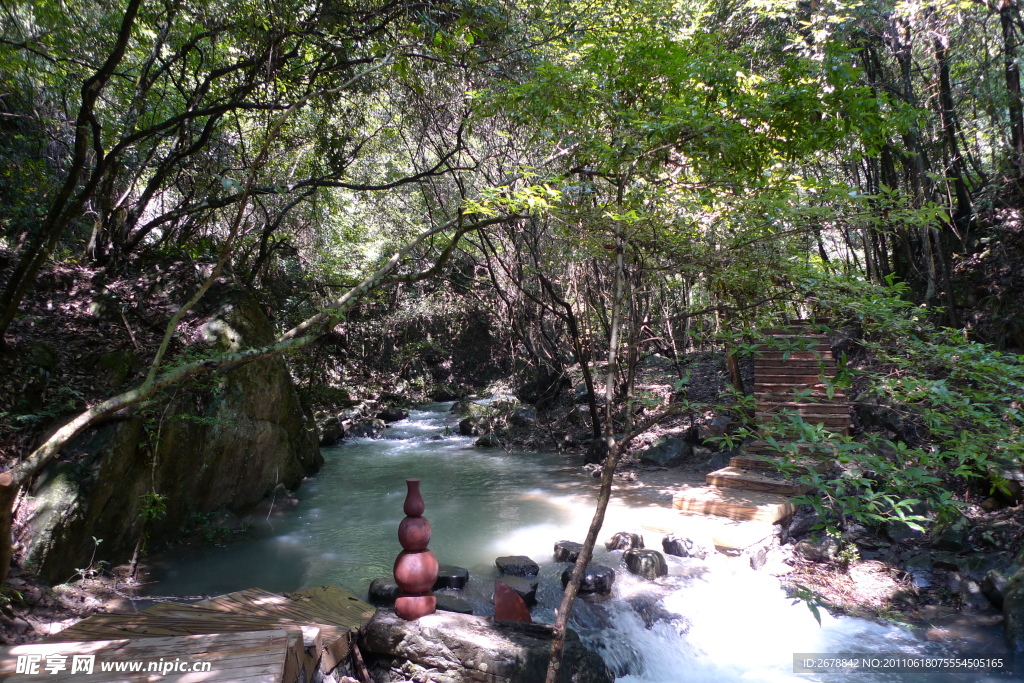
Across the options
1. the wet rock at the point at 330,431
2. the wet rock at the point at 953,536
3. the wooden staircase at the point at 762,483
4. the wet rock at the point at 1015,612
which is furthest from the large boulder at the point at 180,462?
the wet rock at the point at 953,536

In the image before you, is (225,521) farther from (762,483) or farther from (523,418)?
(523,418)

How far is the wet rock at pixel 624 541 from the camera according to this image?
552 cm

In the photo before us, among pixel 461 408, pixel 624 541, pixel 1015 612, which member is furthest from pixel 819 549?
pixel 461 408

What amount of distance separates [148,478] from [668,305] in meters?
8.42

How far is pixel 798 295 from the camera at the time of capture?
3.46m

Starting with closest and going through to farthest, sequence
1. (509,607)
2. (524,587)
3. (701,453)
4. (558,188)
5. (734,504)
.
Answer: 1. (509,607)
2. (524,587)
3. (558,188)
4. (734,504)
5. (701,453)

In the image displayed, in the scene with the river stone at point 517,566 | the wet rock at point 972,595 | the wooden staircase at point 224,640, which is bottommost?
the wet rock at point 972,595

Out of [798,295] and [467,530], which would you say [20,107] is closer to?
[467,530]

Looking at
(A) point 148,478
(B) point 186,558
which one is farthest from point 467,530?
(A) point 148,478

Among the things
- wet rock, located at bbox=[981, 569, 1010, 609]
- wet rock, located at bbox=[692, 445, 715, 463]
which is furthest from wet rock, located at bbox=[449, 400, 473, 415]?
wet rock, located at bbox=[981, 569, 1010, 609]

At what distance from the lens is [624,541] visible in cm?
555

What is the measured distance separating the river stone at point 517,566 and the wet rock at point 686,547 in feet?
4.48

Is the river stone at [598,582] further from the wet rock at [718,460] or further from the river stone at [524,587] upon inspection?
the wet rock at [718,460]

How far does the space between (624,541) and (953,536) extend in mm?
2951
